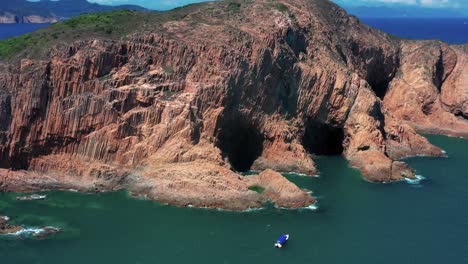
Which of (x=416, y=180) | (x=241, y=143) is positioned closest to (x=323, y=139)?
(x=241, y=143)

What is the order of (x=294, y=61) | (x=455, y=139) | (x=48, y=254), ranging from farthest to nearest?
(x=455, y=139) < (x=294, y=61) < (x=48, y=254)

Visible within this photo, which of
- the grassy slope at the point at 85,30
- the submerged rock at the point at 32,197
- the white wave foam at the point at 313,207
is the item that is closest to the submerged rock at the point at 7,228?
the submerged rock at the point at 32,197

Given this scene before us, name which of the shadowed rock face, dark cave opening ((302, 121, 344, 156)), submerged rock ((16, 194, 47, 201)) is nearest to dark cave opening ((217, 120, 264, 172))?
the shadowed rock face

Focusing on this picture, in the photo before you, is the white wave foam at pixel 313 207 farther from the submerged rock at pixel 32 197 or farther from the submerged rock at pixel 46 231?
the submerged rock at pixel 32 197

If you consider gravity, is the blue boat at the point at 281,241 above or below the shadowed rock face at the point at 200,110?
below

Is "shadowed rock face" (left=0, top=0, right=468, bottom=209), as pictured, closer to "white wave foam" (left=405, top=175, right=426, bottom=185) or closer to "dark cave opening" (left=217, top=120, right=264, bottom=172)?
"dark cave opening" (left=217, top=120, right=264, bottom=172)

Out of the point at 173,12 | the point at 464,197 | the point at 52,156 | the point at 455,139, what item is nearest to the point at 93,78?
the point at 52,156

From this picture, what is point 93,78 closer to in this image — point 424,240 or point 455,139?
point 424,240
